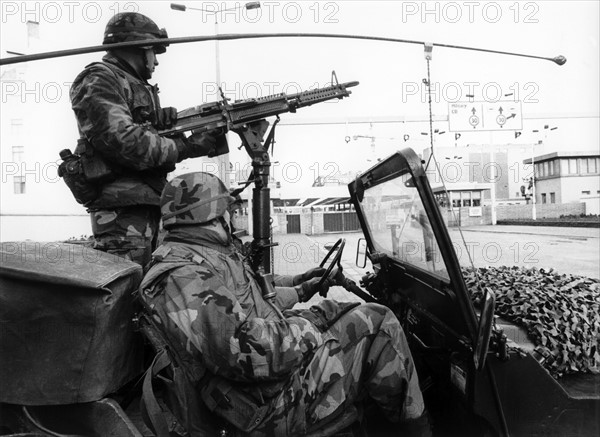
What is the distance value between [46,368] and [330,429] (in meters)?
0.95

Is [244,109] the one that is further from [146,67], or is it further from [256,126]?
[146,67]

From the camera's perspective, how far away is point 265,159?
3.42 meters

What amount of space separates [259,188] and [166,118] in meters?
0.80

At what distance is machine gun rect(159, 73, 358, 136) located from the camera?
3055mm

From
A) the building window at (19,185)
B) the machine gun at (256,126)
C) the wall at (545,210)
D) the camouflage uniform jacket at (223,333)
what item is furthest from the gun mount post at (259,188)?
the wall at (545,210)

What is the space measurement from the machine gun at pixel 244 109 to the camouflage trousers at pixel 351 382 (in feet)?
5.87

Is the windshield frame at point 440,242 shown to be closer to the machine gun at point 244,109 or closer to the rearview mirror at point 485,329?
→ the rearview mirror at point 485,329

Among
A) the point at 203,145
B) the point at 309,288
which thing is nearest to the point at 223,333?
the point at 309,288

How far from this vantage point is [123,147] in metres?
2.35

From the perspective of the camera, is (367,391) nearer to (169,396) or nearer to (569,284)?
(169,396)

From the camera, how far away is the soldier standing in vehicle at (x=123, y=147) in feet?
7.75

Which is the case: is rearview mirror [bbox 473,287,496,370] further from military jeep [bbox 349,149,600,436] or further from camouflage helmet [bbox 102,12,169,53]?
camouflage helmet [bbox 102,12,169,53]

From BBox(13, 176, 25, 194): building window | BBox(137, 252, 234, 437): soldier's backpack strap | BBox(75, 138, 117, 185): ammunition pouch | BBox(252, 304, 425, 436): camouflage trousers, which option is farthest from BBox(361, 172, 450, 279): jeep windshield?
BBox(13, 176, 25, 194): building window

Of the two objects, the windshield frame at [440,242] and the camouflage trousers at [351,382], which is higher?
the windshield frame at [440,242]
